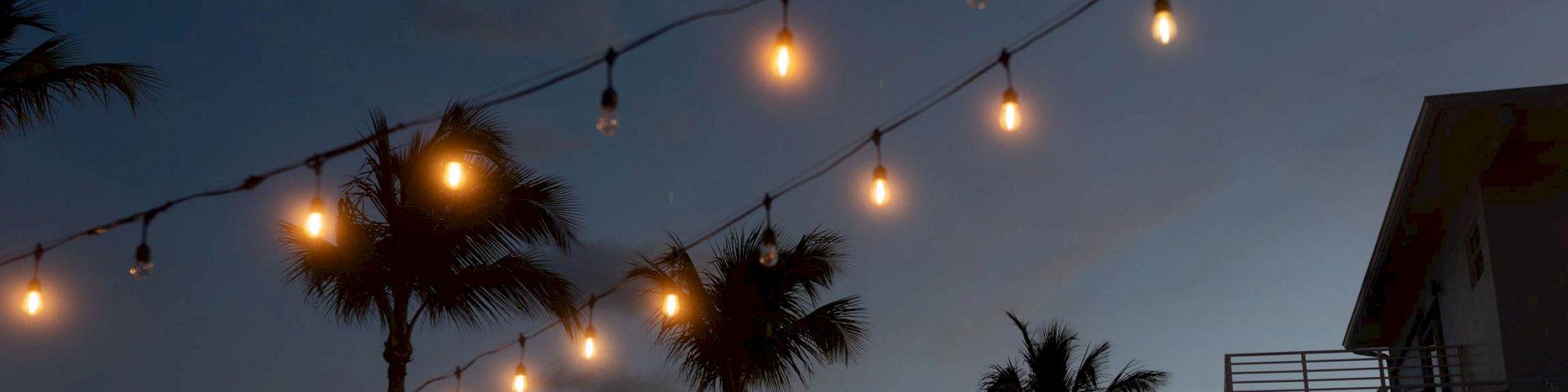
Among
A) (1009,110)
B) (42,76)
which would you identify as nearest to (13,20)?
(42,76)

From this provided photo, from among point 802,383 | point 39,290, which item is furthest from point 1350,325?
point 39,290

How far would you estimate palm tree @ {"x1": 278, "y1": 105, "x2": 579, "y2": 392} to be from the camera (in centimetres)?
1506

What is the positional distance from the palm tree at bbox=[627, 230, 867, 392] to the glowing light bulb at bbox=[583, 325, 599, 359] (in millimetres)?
2847

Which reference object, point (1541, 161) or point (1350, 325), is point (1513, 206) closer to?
point (1541, 161)

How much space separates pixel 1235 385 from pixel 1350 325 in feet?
34.8

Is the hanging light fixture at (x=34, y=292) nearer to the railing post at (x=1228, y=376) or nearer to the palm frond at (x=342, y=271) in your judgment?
the palm frond at (x=342, y=271)

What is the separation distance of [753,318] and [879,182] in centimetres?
902

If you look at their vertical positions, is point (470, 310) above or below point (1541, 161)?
below

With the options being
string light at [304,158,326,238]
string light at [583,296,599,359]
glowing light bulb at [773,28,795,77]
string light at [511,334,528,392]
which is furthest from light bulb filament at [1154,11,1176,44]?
string light at [511,334,528,392]

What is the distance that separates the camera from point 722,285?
19578 millimetres

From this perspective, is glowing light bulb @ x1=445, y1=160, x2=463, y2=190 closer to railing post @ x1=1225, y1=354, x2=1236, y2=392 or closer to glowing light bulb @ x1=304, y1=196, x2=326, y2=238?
glowing light bulb @ x1=304, y1=196, x2=326, y2=238

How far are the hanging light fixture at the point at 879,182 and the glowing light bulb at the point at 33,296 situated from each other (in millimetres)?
7693

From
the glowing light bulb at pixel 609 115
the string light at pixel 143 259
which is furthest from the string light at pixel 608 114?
the string light at pixel 143 259

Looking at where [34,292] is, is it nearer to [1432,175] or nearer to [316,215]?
[316,215]
